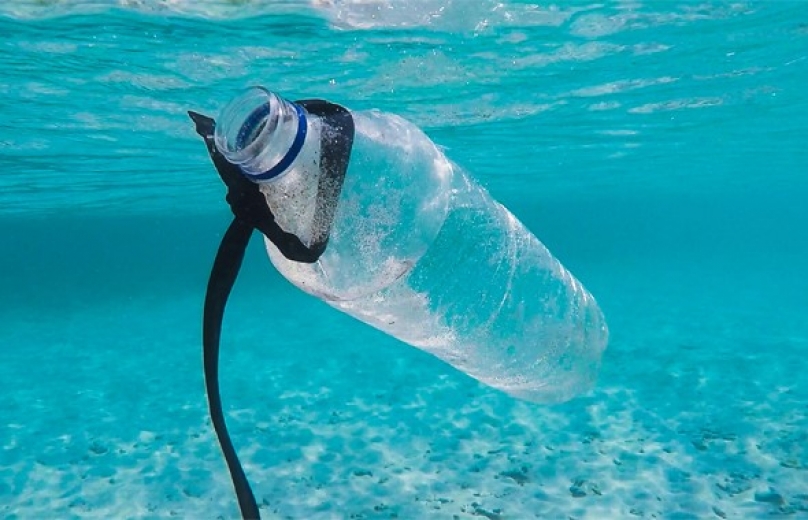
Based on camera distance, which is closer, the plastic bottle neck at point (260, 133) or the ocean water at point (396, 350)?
the plastic bottle neck at point (260, 133)

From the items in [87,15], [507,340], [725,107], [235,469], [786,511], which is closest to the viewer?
[235,469]

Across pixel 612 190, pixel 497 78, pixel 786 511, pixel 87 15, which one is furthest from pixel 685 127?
pixel 612 190

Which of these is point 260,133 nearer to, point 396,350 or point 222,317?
point 222,317

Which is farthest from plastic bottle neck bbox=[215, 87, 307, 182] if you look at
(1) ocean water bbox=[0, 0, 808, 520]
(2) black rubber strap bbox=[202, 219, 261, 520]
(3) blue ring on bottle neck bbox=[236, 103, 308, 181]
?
(1) ocean water bbox=[0, 0, 808, 520]

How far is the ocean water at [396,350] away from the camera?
8.30 m

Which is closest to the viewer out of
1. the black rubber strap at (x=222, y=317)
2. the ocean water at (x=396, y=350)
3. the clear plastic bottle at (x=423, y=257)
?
the black rubber strap at (x=222, y=317)

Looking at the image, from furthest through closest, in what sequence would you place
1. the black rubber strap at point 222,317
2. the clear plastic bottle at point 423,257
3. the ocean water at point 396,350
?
1. the ocean water at point 396,350
2. the clear plastic bottle at point 423,257
3. the black rubber strap at point 222,317

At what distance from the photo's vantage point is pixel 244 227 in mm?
2023

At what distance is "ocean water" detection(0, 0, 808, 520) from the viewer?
8.30m

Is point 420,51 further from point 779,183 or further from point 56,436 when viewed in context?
point 779,183

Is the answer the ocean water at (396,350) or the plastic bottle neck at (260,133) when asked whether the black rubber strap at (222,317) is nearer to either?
the plastic bottle neck at (260,133)

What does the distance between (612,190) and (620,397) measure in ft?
135

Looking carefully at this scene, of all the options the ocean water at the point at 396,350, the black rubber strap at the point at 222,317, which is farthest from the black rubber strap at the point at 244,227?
the ocean water at the point at 396,350

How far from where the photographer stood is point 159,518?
7.57 meters
